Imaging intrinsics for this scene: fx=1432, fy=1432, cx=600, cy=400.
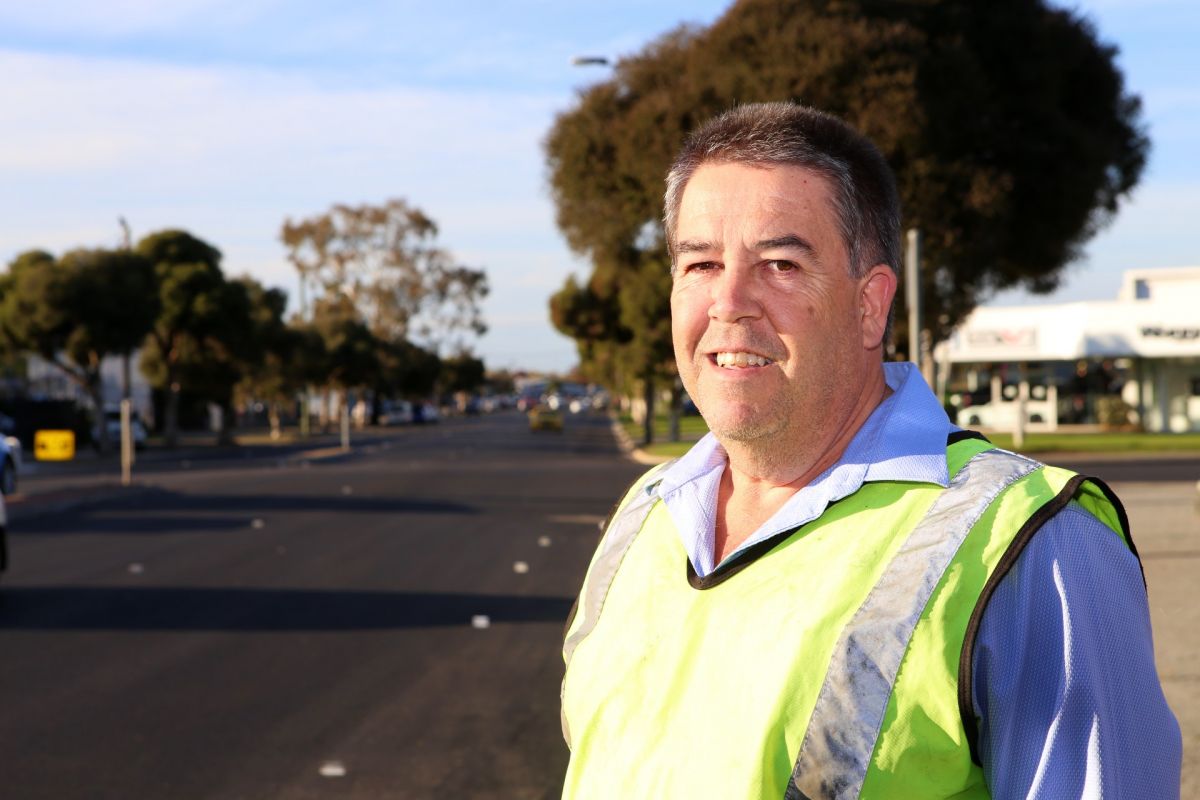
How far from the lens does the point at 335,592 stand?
12703mm

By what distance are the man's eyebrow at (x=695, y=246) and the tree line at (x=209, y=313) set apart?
44.6m

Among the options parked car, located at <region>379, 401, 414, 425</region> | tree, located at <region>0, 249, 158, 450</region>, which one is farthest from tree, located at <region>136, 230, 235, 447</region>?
parked car, located at <region>379, 401, 414, 425</region>

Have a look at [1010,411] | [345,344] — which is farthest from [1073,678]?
[345,344]

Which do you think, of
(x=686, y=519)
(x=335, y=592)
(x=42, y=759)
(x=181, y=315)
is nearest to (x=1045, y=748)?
(x=686, y=519)

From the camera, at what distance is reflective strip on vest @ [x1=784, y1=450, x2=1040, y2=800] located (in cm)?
178

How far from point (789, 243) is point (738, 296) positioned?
4.4 inches

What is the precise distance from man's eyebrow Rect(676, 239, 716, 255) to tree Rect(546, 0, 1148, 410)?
2418 centimetres

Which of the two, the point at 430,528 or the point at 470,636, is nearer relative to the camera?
the point at 470,636

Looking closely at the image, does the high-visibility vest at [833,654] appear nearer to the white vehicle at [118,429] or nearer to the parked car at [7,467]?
the parked car at [7,467]

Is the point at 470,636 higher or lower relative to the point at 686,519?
lower

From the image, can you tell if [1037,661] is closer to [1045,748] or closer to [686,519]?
[1045,748]

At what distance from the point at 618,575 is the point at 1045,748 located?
821mm

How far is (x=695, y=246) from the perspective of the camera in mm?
2207

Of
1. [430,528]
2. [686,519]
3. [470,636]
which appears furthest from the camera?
[430,528]
